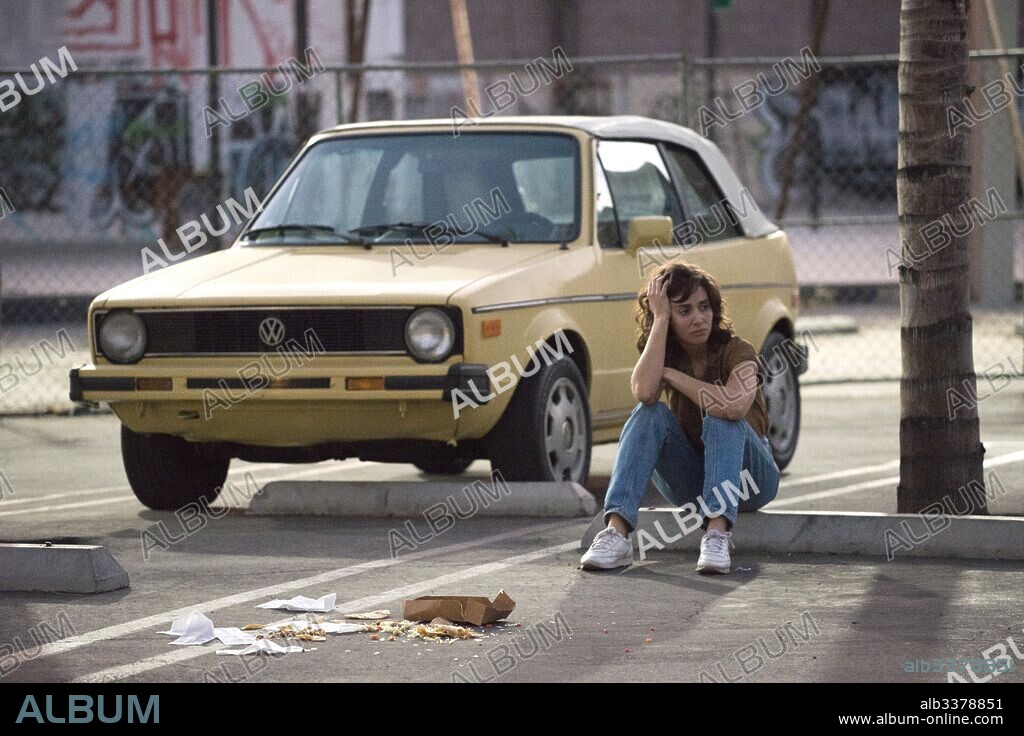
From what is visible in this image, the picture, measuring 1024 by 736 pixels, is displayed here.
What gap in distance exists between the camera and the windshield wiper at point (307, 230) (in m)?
9.47

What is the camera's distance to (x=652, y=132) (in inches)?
408

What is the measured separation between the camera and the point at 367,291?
340 inches

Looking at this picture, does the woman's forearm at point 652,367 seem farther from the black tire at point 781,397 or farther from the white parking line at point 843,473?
the black tire at point 781,397

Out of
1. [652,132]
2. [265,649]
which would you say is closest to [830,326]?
[652,132]

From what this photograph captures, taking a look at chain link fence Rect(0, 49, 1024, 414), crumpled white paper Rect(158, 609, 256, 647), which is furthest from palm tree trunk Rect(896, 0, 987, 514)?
chain link fence Rect(0, 49, 1024, 414)

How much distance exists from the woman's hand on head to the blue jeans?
1.12 feet

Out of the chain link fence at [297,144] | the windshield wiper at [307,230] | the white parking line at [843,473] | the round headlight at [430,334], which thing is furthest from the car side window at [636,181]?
the chain link fence at [297,144]

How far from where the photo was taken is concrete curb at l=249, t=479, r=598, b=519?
8680 millimetres

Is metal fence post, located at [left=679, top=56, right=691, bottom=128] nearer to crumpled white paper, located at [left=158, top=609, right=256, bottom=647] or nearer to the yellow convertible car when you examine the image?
the yellow convertible car

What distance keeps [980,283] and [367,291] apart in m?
14.4

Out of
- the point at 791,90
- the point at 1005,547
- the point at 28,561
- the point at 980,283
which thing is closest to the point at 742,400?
the point at 1005,547

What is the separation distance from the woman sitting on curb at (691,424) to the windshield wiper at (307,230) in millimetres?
2215

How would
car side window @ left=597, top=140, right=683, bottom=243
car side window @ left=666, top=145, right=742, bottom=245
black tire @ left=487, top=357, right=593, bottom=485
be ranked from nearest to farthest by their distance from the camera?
black tire @ left=487, top=357, right=593, bottom=485 < car side window @ left=597, top=140, right=683, bottom=243 < car side window @ left=666, top=145, right=742, bottom=245

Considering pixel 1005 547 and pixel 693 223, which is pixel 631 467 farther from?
pixel 693 223
